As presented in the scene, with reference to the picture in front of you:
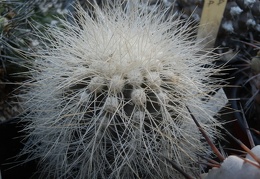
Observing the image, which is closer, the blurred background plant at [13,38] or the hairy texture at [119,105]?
the hairy texture at [119,105]

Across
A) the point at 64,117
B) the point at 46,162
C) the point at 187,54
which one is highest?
the point at 187,54

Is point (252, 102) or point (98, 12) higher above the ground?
point (98, 12)

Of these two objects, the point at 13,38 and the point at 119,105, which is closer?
the point at 119,105

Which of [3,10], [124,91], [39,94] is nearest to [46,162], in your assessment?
[39,94]

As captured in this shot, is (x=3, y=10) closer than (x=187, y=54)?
No

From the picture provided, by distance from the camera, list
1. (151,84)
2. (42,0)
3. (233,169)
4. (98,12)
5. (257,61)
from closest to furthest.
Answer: (233,169) → (151,84) → (98,12) → (257,61) → (42,0)

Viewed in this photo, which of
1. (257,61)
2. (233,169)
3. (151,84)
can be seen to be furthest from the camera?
(257,61)

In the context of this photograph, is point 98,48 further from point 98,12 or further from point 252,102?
point 252,102

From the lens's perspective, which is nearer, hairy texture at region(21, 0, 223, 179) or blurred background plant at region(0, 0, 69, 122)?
hairy texture at region(21, 0, 223, 179)
